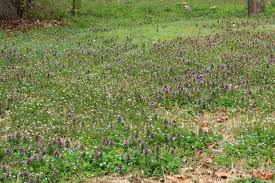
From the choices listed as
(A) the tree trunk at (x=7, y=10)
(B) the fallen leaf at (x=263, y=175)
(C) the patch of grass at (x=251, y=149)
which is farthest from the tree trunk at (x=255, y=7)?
(B) the fallen leaf at (x=263, y=175)

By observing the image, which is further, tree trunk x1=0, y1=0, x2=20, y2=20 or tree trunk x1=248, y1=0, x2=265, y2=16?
tree trunk x1=248, y1=0, x2=265, y2=16

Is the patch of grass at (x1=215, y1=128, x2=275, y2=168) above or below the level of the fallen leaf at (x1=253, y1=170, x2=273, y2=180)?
above

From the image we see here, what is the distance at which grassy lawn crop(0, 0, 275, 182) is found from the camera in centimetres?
845

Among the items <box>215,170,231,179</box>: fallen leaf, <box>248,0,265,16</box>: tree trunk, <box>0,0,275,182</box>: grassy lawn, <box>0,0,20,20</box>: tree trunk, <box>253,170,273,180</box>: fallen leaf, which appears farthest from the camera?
<box>248,0,265,16</box>: tree trunk

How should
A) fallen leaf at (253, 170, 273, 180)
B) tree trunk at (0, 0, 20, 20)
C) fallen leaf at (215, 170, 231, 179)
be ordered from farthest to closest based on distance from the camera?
tree trunk at (0, 0, 20, 20), fallen leaf at (215, 170, 231, 179), fallen leaf at (253, 170, 273, 180)

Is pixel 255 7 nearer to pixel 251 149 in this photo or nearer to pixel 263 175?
pixel 251 149

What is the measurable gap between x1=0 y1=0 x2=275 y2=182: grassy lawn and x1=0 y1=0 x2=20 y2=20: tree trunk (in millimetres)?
8632

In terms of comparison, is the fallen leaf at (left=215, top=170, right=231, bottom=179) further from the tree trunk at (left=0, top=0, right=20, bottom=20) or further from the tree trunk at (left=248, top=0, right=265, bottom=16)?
the tree trunk at (left=248, top=0, right=265, bottom=16)

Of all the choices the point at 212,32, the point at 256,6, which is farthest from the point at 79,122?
the point at 256,6

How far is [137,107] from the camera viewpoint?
11.3m

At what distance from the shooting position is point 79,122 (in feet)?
34.1

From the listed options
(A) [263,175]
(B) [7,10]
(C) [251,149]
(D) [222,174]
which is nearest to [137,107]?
(C) [251,149]

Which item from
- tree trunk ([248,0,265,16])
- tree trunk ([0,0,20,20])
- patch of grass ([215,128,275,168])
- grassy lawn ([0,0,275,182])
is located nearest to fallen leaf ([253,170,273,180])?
grassy lawn ([0,0,275,182])

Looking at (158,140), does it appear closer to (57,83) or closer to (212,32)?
(57,83)
